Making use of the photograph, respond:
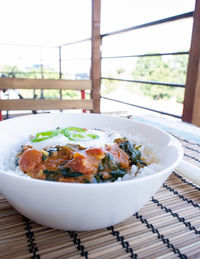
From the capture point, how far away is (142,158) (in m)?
0.63

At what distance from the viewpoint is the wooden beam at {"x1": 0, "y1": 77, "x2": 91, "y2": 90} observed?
1852 millimetres

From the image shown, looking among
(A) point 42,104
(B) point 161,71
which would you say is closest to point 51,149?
(A) point 42,104

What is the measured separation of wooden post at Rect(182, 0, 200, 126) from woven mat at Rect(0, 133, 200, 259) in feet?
4.93

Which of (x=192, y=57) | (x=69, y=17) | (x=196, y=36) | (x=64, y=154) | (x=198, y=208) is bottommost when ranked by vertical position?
(x=198, y=208)

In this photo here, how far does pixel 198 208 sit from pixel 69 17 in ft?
23.5

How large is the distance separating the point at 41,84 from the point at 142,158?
155 cm

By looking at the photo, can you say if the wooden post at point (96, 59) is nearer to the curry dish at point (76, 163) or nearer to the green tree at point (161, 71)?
the curry dish at point (76, 163)

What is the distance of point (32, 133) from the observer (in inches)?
29.5

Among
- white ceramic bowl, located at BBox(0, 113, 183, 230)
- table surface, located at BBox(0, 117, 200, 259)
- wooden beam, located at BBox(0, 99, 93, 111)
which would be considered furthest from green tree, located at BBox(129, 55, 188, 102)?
white ceramic bowl, located at BBox(0, 113, 183, 230)

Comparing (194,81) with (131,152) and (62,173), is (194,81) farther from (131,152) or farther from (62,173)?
(62,173)

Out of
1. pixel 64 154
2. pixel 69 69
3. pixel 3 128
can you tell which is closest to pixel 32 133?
pixel 3 128

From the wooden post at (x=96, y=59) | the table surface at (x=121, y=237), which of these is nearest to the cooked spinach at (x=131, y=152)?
the table surface at (x=121, y=237)

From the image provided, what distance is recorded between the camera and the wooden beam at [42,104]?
5.70 feet

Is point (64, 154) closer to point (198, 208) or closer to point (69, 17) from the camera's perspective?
point (198, 208)
